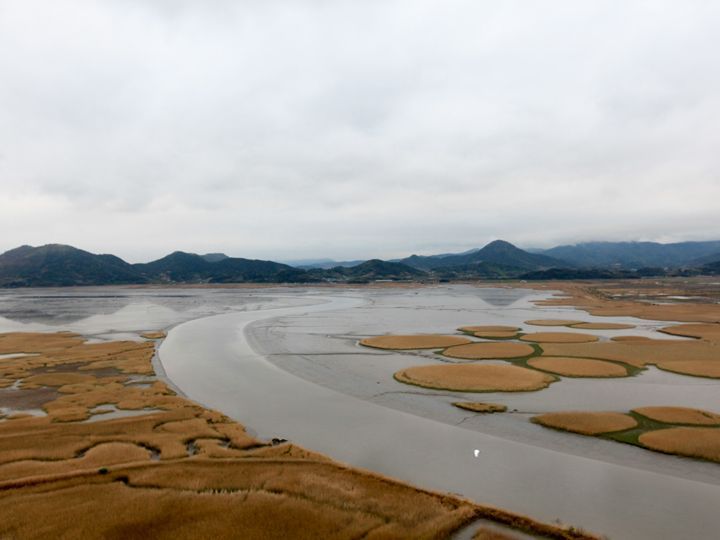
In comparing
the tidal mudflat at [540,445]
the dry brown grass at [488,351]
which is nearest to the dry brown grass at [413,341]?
the dry brown grass at [488,351]

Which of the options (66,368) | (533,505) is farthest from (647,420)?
(66,368)

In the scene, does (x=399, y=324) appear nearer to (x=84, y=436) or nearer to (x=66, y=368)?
(x=66, y=368)

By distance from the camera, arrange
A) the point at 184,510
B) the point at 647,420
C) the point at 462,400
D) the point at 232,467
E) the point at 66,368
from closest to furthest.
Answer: the point at 184,510, the point at 232,467, the point at 647,420, the point at 462,400, the point at 66,368

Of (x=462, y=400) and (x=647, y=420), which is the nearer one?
(x=647, y=420)

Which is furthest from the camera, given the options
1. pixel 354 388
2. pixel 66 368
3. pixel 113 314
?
pixel 113 314

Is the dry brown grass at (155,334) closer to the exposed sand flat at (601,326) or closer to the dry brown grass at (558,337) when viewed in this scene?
the dry brown grass at (558,337)

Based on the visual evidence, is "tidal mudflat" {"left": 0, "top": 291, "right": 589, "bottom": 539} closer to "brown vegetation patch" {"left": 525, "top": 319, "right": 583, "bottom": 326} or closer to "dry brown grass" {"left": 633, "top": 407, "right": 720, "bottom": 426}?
"dry brown grass" {"left": 633, "top": 407, "right": 720, "bottom": 426}

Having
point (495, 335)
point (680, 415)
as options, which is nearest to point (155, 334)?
point (495, 335)
